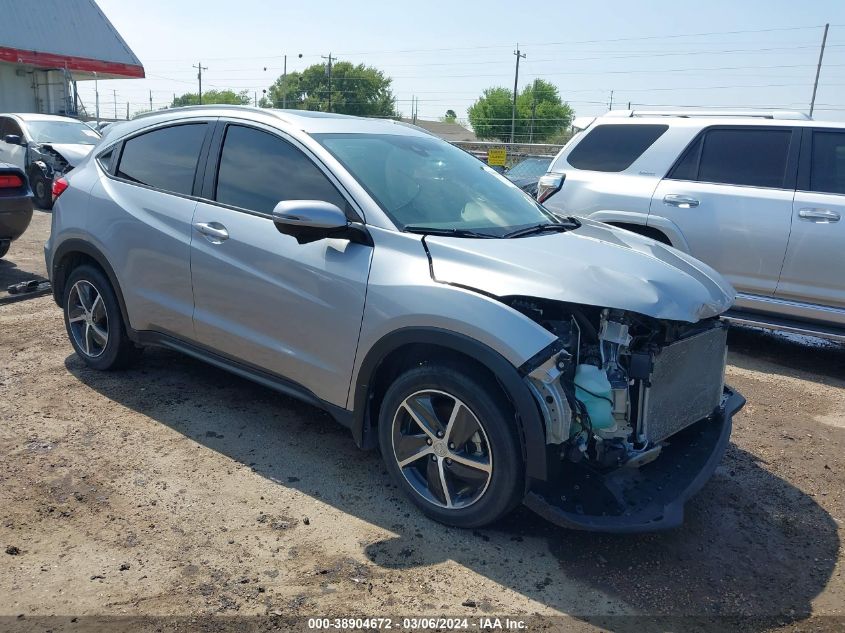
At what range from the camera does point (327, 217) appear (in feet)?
11.4

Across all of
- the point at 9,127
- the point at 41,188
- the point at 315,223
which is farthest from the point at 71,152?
the point at 315,223

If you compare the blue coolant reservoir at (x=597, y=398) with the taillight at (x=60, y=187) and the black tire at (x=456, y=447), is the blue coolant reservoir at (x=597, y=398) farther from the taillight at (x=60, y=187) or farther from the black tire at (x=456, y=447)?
the taillight at (x=60, y=187)

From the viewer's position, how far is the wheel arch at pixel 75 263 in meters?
4.82

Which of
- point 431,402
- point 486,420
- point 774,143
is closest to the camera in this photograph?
point 486,420

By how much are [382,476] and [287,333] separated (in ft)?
2.99

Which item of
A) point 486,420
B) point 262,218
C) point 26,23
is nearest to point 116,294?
point 262,218

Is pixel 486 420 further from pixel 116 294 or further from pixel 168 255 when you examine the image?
pixel 116 294

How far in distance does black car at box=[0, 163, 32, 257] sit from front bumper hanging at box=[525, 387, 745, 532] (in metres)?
6.95

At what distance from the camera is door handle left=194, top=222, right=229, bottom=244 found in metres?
4.13

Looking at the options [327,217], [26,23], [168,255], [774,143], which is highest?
[26,23]

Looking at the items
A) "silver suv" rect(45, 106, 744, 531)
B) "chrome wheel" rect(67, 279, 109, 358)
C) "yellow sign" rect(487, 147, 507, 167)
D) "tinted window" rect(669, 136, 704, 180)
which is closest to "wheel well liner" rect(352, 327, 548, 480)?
"silver suv" rect(45, 106, 744, 531)

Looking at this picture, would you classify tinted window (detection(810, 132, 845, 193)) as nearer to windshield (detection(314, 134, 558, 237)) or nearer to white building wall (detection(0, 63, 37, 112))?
windshield (detection(314, 134, 558, 237))

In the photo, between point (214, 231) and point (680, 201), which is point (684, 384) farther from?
point (680, 201)

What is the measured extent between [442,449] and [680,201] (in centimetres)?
407
